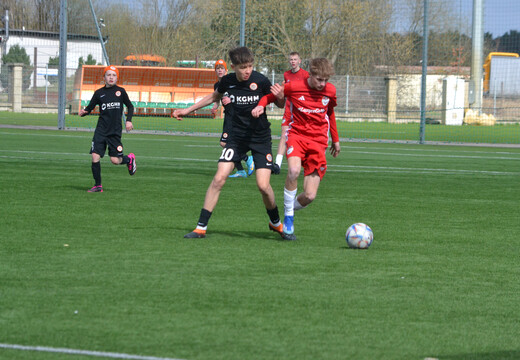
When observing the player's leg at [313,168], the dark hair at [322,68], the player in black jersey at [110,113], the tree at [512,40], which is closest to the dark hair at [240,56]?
the dark hair at [322,68]

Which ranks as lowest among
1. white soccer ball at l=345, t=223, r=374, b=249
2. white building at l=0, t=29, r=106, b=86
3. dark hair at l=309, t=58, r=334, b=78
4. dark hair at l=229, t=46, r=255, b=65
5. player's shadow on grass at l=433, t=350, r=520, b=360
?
player's shadow on grass at l=433, t=350, r=520, b=360

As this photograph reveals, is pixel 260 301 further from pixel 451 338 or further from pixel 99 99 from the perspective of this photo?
pixel 99 99

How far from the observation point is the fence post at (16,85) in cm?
3966

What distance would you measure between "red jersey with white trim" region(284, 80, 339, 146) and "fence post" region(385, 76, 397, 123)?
29.5m

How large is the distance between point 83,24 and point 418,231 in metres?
25.6

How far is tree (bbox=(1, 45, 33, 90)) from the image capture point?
131 ft

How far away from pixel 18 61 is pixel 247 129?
35749 mm

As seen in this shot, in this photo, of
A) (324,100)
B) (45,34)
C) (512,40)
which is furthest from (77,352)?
(45,34)

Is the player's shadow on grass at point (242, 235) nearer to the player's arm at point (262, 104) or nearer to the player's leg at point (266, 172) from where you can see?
the player's leg at point (266, 172)

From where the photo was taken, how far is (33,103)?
4116cm

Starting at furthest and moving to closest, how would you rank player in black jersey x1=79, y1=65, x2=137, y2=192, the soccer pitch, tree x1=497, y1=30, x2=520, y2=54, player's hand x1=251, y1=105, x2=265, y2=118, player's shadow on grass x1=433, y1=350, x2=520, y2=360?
tree x1=497, y1=30, x2=520, y2=54 → player in black jersey x1=79, y1=65, x2=137, y2=192 → player's hand x1=251, y1=105, x2=265, y2=118 → the soccer pitch → player's shadow on grass x1=433, y1=350, x2=520, y2=360

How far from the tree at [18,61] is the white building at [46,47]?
0.78 feet

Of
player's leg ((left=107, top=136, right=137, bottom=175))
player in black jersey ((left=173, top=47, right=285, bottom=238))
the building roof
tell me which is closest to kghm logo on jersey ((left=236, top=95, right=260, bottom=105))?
player in black jersey ((left=173, top=47, right=285, bottom=238))

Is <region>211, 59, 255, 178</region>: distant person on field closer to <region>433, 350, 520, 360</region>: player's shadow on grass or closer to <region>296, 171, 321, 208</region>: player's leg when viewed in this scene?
<region>296, 171, 321, 208</region>: player's leg
